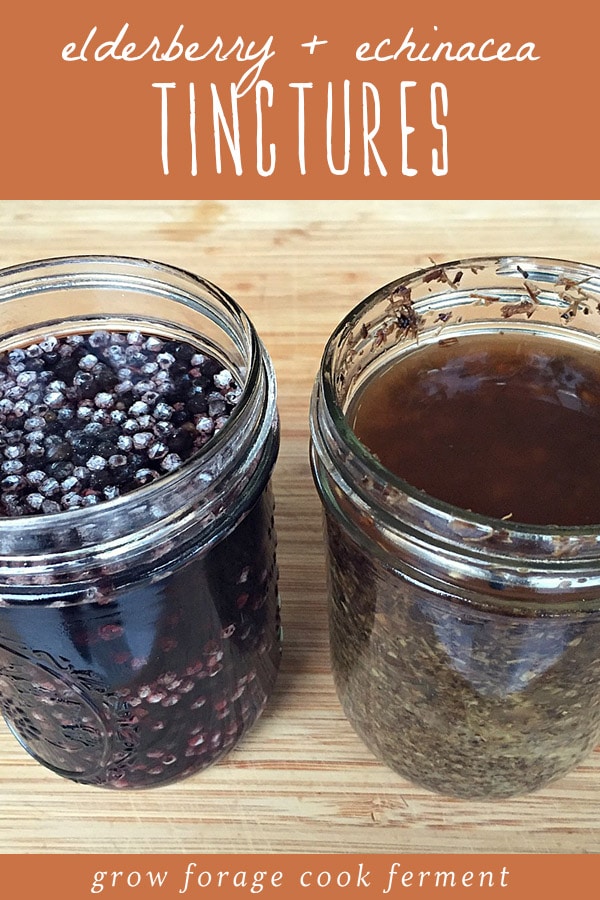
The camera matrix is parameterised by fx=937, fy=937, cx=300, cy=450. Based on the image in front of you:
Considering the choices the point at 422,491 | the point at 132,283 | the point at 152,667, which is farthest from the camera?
the point at 132,283

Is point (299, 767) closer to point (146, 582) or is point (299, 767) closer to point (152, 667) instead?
point (152, 667)

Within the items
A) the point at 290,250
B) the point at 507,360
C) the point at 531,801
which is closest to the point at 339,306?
the point at 290,250

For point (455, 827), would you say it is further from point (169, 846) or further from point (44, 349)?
point (44, 349)

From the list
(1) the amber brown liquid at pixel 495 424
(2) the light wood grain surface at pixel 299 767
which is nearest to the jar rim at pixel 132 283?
(1) the amber brown liquid at pixel 495 424

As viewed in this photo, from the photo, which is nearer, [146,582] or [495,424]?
[146,582]

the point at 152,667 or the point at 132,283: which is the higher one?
the point at 132,283

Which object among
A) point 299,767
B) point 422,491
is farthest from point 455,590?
point 299,767

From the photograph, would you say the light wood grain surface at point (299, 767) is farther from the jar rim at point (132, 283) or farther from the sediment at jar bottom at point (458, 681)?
the jar rim at point (132, 283)

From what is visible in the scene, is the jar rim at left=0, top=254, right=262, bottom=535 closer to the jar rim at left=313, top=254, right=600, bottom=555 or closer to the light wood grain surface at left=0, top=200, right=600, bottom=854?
the jar rim at left=313, top=254, right=600, bottom=555
